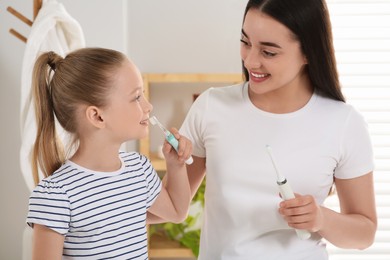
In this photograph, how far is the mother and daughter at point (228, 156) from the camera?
3.79ft

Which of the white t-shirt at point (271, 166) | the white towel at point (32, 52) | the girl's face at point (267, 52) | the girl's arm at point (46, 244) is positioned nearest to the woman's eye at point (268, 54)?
the girl's face at point (267, 52)

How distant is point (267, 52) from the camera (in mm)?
1308

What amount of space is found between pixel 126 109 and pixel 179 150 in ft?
0.52

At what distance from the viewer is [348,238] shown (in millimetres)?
1351

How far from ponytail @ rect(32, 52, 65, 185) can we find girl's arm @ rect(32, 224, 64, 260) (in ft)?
0.59

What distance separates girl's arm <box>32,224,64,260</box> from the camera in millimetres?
1066

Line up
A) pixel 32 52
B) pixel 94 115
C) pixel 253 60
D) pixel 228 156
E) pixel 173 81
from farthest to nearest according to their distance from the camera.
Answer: pixel 173 81 → pixel 32 52 → pixel 228 156 → pixel 253 60 → pixel 94 115

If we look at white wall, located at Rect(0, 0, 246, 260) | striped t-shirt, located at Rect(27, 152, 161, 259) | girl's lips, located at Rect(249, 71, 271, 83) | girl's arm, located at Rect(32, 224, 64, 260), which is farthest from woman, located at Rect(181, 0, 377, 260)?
white wall, located at Rect(0, 0, 246, 260)

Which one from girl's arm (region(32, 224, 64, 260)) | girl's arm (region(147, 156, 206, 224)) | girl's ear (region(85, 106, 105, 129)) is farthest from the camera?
girl's arm (region(147, 156, 206, 224))

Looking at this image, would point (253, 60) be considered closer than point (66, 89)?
No

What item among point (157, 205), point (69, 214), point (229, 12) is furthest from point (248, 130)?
point (229, 12)

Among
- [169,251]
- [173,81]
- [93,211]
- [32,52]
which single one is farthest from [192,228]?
[93,211]

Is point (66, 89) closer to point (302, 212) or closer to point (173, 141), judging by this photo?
point (173, 141)

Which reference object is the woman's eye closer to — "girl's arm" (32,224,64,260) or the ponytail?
the ponytail
